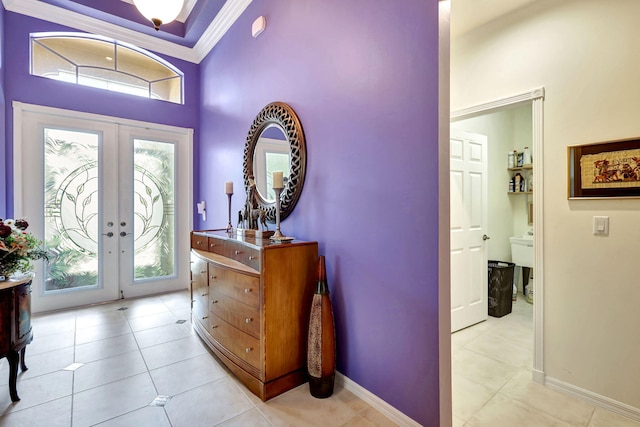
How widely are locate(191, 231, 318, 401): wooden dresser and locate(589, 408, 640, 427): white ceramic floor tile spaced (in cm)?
181

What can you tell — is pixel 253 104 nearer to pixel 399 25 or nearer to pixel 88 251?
pixel 399 25

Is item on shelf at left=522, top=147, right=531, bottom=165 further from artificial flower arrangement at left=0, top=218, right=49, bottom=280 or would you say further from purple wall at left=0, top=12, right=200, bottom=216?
artificial flower arrangement at left=0, top=218, right=49, bottom=280

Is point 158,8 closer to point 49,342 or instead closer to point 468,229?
point 49,342

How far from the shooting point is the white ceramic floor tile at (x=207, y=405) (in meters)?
1.77

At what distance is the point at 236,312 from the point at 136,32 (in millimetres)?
4055

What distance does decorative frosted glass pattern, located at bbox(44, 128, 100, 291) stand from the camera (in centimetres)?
358

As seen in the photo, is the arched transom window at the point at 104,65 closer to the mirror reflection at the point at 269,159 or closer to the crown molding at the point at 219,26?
the crown molding at the point at 219,26

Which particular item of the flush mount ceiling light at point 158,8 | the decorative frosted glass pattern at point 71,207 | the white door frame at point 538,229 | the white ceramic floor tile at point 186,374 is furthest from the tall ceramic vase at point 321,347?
the decorative frosted glass pattern at point 71,207

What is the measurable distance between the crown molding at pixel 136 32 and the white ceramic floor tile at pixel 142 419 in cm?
373

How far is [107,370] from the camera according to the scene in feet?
7.56

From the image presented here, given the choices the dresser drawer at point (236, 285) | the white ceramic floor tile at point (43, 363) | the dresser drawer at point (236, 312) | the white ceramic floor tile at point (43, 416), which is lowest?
the white ceramic floor tile at point (43, 416)

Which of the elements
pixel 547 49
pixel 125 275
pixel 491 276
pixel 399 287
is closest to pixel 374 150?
pixel 399 287

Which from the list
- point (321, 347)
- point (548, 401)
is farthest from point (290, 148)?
point (548, 401)

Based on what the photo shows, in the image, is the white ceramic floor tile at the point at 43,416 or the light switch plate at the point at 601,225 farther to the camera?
the light switch plate at the point at 601,225
